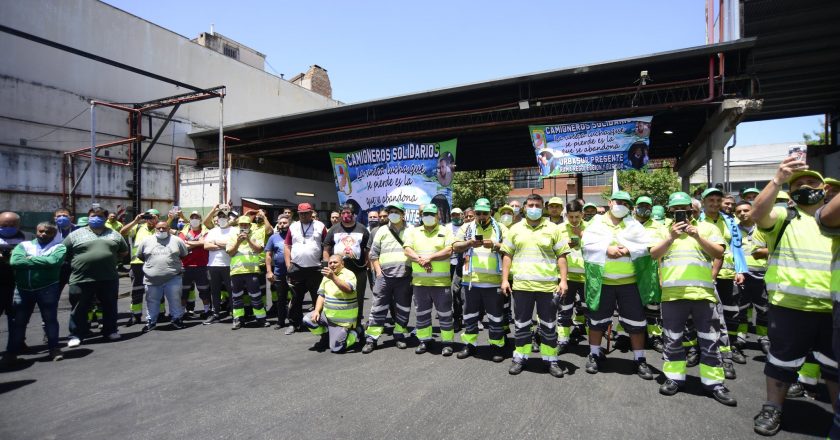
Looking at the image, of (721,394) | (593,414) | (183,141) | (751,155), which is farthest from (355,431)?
(751,155)

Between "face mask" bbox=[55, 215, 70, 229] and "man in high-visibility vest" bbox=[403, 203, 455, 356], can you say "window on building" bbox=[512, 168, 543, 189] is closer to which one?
"man in high-visibility vest" bbox=[403, 203, 455, 356]

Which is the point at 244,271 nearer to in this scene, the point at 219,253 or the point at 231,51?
the point at 219,253

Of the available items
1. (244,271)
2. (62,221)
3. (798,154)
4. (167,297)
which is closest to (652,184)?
(244,271)

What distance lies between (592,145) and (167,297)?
406 inches

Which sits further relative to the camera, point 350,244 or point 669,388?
point 350,244

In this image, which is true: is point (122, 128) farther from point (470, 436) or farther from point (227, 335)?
point (470, 436)

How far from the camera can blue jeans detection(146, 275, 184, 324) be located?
686cm

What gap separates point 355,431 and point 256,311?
4.33 meters

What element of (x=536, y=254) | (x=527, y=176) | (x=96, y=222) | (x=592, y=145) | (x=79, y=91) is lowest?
(x=536, y=254)

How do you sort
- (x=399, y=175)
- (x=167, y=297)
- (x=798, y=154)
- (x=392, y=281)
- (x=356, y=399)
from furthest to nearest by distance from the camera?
(x=399, y=175) < (x=167, y=297) < (x=392, y=281) < (x=356, y=399) < (x=798, y=154)

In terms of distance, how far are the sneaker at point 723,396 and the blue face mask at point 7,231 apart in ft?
26.3

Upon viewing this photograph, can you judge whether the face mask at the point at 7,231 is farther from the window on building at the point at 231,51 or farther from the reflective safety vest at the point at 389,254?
the window on building at the point at 231,51

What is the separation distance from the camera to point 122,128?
2105cm

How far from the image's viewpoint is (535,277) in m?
4.69
